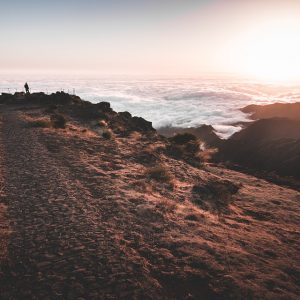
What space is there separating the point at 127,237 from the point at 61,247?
1.78m

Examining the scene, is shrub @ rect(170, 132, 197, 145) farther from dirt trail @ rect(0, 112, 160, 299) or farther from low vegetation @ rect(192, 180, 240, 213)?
dirt trail @ rect(0, 112, 160, 299)

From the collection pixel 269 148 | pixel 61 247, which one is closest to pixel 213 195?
pixel 61 247

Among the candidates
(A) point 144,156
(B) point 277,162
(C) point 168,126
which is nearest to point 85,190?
(A) point 144,156

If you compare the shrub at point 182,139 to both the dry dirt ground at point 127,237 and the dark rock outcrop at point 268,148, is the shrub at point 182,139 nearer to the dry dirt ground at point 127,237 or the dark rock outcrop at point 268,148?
the dry dirt ground at point 127,237

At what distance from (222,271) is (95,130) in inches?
782

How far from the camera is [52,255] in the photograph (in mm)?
7395

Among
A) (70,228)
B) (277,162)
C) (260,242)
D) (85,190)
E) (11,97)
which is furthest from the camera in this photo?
(277,162)

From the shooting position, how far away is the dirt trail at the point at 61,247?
21.1 ft

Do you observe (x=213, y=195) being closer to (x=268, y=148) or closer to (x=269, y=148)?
(x=269, y=148)

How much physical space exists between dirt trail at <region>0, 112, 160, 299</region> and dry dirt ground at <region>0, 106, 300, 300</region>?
0.02 m

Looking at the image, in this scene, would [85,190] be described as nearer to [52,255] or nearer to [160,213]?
[160,213]

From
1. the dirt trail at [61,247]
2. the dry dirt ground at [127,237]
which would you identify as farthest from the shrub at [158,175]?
the dirt trail at [61,247]

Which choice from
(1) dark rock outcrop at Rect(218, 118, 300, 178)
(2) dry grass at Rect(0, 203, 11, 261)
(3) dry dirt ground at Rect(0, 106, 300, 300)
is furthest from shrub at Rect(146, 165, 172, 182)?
(1) dark rock outcrop at Rect(218, 118, 300, 178)

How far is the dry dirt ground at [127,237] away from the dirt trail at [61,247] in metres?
0.02
